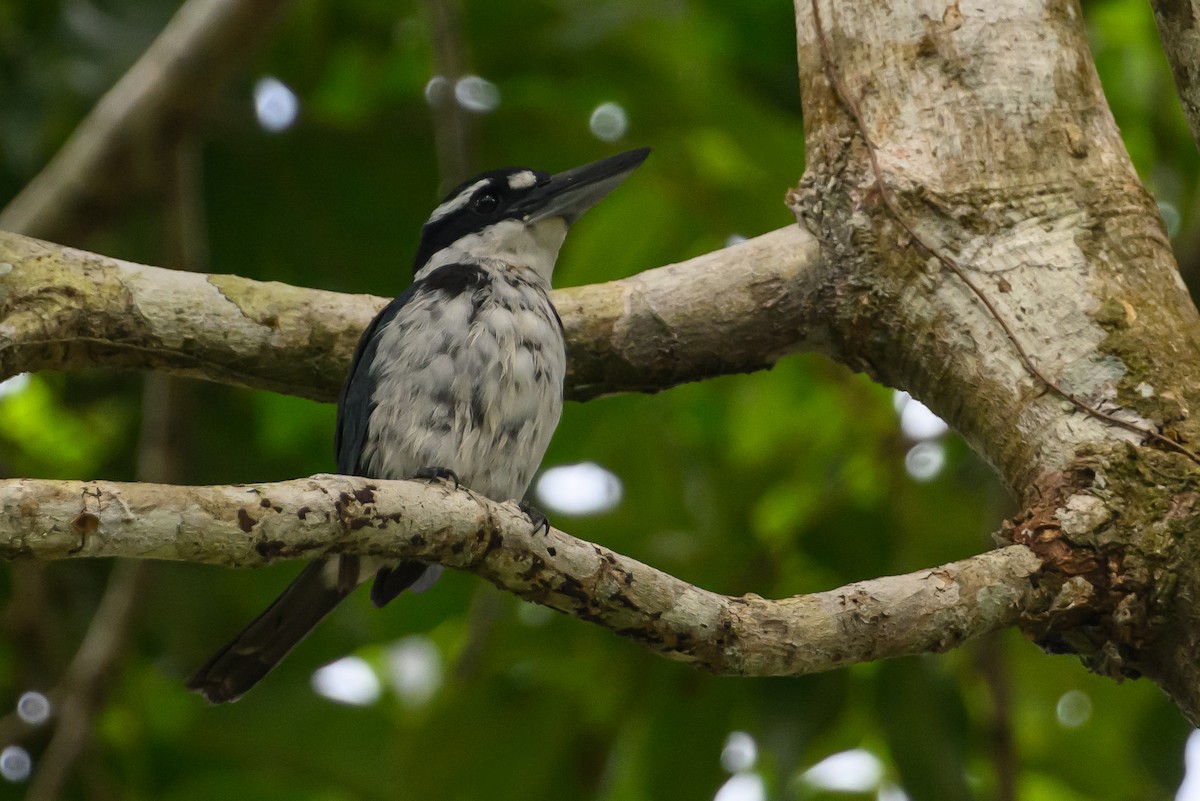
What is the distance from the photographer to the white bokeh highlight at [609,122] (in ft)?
14.3

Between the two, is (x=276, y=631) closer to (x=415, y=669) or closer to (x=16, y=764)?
(x=16, y=764)

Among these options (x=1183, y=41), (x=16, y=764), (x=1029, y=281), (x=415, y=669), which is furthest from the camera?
(x=415, y=669)

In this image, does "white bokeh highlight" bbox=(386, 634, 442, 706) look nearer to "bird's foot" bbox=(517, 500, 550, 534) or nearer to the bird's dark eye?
the bird's dark eye

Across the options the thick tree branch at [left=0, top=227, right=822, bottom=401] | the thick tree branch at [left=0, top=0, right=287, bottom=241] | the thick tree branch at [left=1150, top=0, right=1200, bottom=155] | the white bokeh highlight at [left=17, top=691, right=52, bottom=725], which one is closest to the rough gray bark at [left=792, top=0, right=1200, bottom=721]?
the thick tree branch at [left=0, top=227, right=822, bottom=401]

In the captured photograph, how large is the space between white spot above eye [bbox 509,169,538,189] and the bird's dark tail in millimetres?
1180

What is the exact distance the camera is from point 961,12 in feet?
10.0

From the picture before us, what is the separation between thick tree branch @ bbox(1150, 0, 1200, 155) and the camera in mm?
2328

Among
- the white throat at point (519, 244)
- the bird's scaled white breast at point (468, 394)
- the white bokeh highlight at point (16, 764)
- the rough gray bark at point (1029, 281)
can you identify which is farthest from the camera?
the white bokeh highlight at point (16, 764)

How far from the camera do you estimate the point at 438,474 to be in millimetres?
2965

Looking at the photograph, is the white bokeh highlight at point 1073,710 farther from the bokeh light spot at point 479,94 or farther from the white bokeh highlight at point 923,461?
Result: the bokeh light spot at point 479,94

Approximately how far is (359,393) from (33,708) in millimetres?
1765

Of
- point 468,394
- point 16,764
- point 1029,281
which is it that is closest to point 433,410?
point 468,394

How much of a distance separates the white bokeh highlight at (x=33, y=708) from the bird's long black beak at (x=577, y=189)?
1.98 metres

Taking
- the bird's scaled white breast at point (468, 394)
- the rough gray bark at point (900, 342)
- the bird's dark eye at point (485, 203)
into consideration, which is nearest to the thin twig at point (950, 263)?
the rough gray bark at point (900, 342)
